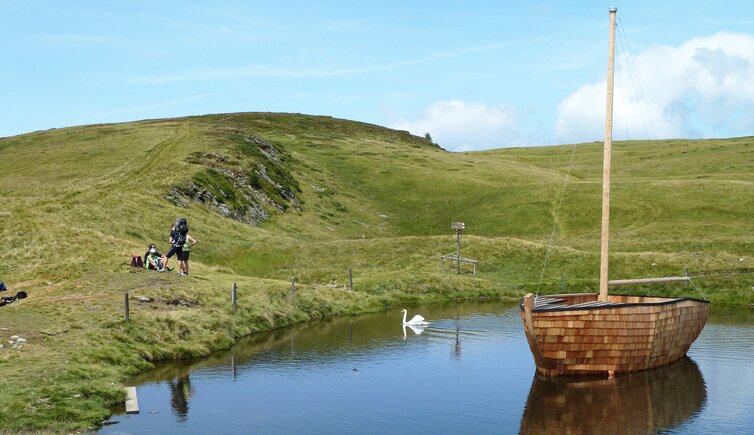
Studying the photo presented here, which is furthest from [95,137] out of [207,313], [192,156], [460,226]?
[207,313]

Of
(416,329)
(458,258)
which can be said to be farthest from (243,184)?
(416,329)

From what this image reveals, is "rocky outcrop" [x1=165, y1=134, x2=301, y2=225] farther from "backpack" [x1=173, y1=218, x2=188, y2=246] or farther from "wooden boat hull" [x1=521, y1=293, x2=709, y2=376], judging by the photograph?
"wooden boat hull" [x1=521, y1=293, x2=709, y2=376]

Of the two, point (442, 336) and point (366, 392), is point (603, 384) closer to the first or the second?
point (366, 392)

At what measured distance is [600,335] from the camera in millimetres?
30797

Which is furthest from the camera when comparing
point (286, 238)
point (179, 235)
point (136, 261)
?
point (286, 238)

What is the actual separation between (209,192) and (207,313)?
174 ft

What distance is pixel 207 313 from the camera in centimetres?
4172

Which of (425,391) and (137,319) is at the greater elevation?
(137,319)

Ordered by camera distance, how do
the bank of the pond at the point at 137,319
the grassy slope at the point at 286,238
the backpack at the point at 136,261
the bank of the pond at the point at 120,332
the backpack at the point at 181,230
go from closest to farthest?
1. the bank of the pond at the point at 120,332
2. the bank of the pond at the point at 137,319
3. the grassy slope at the point at 286,238
4. the backpack at the point at 181,230
5. the backpack at the point at 136,261

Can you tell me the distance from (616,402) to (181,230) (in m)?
27.5

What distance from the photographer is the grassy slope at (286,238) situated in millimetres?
34656

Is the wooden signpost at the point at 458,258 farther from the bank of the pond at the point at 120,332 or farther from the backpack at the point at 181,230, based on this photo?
the backpack at the point at 181,230

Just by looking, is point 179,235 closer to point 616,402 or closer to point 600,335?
point 600,335

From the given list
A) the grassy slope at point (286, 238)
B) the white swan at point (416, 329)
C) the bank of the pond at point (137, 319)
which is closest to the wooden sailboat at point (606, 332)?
the white swan at point (416, 329)
